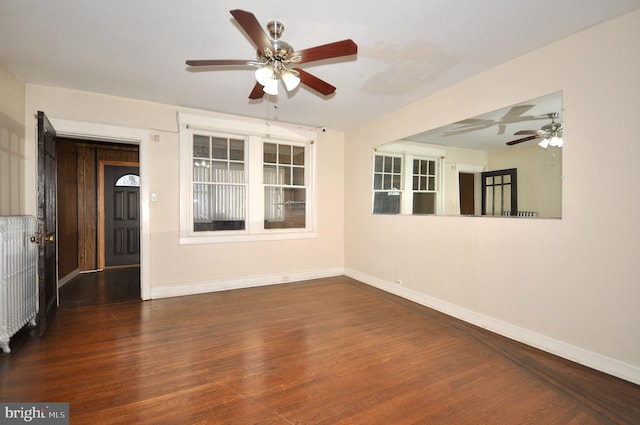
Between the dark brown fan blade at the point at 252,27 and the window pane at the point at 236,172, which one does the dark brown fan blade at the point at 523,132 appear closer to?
the dark brown fan blade at the point at 252,27

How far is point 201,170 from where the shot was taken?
4.29m

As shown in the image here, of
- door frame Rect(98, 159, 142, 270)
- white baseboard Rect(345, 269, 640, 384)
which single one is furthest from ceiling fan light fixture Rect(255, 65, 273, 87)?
door frame Rect(98, 159, 142, 270)

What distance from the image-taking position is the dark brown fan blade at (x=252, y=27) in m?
1.62

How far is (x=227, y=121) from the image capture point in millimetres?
4332

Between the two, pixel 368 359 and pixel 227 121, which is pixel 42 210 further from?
pixel 368 359

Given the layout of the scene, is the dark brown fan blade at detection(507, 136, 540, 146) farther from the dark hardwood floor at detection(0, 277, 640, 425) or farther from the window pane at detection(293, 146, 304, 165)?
the window pane at detection(293, 146, 304, 165)

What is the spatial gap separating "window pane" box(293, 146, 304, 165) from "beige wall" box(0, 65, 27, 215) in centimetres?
346

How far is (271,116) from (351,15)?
250 centimetres

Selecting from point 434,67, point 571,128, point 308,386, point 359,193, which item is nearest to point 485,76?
point 434,67

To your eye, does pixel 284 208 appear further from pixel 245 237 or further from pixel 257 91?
pixel 257 91

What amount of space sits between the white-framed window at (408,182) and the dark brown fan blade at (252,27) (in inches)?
99.0

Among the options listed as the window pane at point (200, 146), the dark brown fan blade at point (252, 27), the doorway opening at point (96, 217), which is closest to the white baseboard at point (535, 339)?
the dark brown fan blade at point (252, 27)

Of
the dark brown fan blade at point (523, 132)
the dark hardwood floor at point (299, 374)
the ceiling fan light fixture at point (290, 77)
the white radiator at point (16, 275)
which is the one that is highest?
the ceiling fan light fixture at point (290, 77)

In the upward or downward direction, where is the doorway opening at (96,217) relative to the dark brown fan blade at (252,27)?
downward
